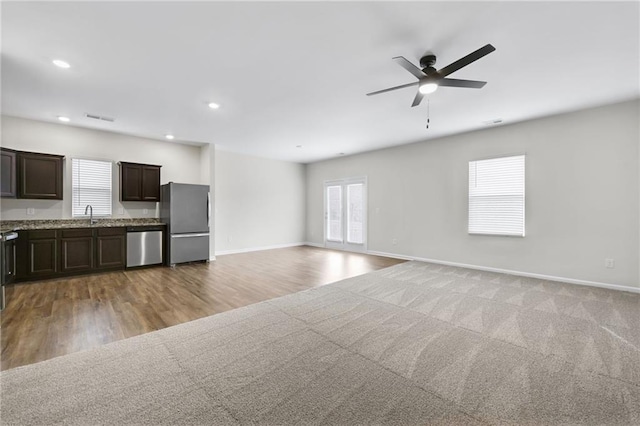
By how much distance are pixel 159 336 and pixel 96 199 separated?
4311 millimetres

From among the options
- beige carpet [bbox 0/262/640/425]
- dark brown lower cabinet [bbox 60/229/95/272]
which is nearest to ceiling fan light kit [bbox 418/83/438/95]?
beige carpet [bbox 0/262/640/425]

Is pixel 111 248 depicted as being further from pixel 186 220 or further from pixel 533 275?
pixel 533 275

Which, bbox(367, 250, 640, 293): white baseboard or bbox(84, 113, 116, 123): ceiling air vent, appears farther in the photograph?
bbox(84, 113, 116, 123): ceiling air vent

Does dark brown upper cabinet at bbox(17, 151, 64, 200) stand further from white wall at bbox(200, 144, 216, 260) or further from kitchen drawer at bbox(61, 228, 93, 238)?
white wall at bbox(200, 144, 216, 260)

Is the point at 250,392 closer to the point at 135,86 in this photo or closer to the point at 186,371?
the point at 186,371

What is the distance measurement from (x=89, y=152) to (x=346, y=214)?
6145mm

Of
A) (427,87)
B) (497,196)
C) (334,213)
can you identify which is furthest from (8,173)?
(497,196)

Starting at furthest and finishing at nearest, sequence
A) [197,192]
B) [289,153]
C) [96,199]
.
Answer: [289,153] < [197,192] < [96,199]

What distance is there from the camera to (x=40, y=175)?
460 centimetres

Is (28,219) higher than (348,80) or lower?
lower

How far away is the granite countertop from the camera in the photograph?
4355 millimetres

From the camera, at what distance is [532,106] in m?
4.03

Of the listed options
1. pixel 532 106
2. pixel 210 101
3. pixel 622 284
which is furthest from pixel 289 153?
pixel 622 284

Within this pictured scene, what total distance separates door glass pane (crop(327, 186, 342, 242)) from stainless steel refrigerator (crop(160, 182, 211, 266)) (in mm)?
3638
